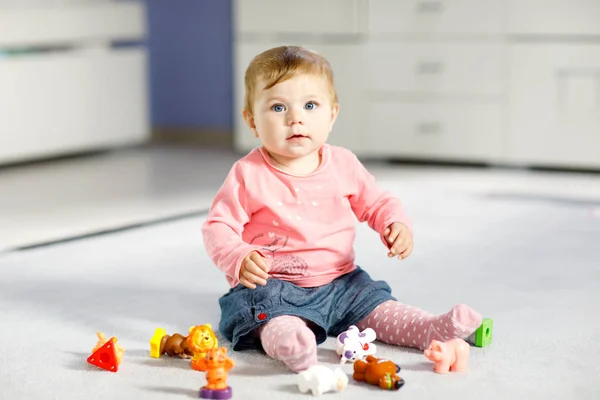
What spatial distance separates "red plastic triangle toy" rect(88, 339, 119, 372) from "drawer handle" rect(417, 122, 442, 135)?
7.07ft

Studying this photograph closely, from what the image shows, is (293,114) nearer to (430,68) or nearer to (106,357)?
(106,357)

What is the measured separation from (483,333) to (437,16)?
6.63ft

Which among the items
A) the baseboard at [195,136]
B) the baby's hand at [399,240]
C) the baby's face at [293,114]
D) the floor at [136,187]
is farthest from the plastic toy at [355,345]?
the baseboard at [195,136]

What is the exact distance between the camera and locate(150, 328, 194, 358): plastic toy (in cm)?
143

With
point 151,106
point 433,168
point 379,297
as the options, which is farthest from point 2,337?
point 151,106

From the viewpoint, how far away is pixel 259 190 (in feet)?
5.04

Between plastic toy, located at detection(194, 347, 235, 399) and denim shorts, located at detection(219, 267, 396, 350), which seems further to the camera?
denim shorts, located at detection(219, 267, 396, 350)

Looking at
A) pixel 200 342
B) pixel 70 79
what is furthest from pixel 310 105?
pixel 70 79


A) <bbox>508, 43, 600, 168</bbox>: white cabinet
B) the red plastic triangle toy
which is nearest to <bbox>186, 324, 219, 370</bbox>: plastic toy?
the red plastic triangle toy

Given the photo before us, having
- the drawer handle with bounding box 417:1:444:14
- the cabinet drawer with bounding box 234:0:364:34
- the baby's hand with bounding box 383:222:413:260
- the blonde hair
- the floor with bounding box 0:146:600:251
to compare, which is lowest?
the floor with bounding box 0:146:600:251

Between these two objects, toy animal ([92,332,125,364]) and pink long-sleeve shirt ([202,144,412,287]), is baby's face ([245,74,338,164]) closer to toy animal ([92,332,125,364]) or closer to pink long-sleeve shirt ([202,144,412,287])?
pink long-sleeve shirt ([202,144,412,287])

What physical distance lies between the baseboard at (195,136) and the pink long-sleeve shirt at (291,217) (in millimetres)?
2484

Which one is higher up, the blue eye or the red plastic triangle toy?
the blue eye

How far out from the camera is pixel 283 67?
4.98 ft
